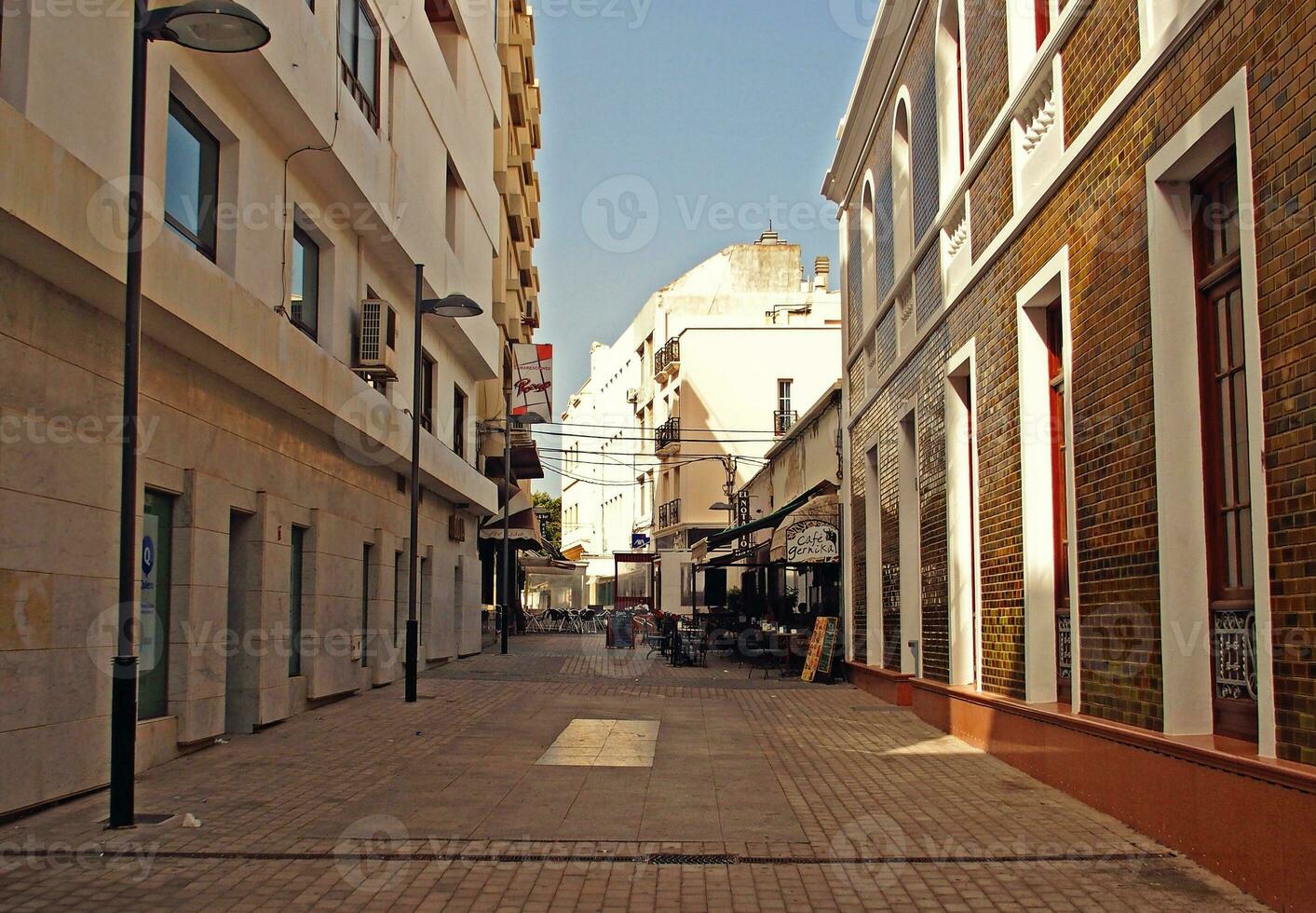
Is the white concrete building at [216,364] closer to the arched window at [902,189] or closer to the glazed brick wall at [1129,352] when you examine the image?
the glazed brick wall at [1129,352]

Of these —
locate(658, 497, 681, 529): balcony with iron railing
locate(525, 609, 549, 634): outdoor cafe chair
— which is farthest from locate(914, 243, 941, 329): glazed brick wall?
locate(658, 497, 681, 529): balcony with iron railing

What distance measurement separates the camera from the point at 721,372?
5372 cm

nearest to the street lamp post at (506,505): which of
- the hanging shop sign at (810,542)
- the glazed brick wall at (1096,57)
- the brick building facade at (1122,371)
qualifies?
the hanging shop sign at (810,542)

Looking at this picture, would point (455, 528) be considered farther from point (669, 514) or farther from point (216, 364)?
point (669, 514)

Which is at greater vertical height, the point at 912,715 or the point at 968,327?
the point at 968,327

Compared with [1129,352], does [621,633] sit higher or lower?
lower

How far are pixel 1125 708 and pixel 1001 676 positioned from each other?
10.8 feet

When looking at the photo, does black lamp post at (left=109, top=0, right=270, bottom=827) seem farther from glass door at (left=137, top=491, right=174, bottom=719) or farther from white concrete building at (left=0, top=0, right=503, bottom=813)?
glass door at (left=137, top=491, right=174, bottom=719)

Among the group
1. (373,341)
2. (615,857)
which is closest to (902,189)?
(373,341)

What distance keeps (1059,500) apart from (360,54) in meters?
11.3

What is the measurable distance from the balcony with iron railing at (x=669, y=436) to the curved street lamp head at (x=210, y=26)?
44.7m

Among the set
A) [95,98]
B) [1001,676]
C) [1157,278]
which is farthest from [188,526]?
[1157,278]

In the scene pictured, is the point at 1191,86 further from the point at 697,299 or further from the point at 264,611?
the point at 697,299

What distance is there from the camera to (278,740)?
12.5 meters
